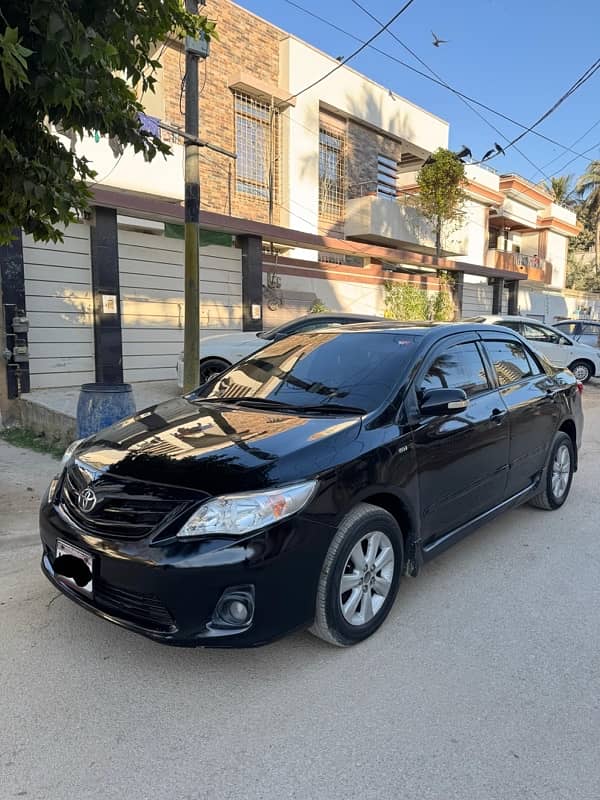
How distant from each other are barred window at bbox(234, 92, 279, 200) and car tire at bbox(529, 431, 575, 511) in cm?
1238

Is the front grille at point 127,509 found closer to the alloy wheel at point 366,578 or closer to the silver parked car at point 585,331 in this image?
the alloy wheel at point 366,578

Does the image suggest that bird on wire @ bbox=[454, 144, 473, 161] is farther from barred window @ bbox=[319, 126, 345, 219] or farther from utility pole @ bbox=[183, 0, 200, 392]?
utility pole @ bbox=[183, 0, 200, 392]

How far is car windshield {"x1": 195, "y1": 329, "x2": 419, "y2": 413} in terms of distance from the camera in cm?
352

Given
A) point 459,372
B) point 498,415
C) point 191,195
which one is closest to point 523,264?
point 191,195

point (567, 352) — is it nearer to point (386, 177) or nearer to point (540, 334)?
point (540, 334)

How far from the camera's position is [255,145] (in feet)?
52.2

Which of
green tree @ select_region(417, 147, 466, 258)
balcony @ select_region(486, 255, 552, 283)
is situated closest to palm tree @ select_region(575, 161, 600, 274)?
balcony @ select_region(486, 255, 552, 283)

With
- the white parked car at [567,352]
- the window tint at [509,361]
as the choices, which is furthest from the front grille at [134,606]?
the white parked car at [567,352]

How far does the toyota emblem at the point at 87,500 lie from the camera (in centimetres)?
281

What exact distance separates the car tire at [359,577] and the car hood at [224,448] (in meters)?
0.37

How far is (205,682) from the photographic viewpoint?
107 inches

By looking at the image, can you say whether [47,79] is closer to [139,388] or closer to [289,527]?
[289,527]

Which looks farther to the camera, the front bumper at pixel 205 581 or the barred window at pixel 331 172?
the barred window at pixel 331 172

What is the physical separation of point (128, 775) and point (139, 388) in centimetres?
808
